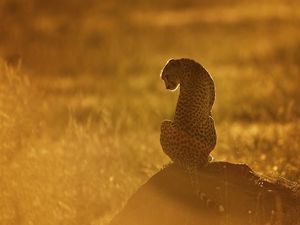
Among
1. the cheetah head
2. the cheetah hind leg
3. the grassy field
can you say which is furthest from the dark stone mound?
the grassy field

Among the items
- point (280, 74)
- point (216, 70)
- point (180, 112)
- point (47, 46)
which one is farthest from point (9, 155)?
point (47, 46)

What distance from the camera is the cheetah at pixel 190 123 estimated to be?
8008 mm

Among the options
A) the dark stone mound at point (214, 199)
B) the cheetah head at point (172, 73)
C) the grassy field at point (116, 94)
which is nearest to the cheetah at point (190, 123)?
the cheetah head at point (172, 73)

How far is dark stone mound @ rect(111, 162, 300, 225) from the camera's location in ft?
25.5

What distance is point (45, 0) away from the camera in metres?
29.8

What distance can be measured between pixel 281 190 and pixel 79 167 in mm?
3283

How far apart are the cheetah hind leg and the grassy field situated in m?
0.99

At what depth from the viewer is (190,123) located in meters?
8.01

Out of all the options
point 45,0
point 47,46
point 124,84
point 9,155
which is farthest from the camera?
point 45,0

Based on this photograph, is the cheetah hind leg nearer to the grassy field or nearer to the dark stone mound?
the dark stone mound

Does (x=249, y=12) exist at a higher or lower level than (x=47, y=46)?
higher

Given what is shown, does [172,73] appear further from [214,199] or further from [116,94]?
[116,94]

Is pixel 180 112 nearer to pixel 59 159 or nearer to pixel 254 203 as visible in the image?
pixel 254 203

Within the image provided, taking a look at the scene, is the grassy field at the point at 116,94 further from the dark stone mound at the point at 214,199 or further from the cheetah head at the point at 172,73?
the cheetah head at the point at 172,73
